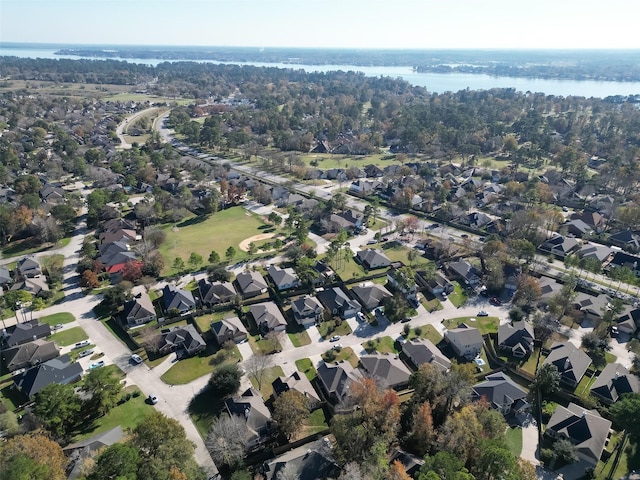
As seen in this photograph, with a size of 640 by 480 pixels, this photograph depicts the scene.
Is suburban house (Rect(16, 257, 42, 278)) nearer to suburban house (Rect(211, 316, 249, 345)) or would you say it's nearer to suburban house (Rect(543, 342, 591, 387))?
suburban house (Rect(211, 316, 249, 345))

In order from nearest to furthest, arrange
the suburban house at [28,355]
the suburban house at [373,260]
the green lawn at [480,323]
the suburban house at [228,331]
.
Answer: the suburban house at [28,355] → the suburban house at [228,331] → the green lawn at [480,323] → the suburban house at [373,260]

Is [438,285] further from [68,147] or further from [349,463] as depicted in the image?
[68,147]

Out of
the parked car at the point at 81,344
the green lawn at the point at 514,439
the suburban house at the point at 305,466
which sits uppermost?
the suburban house at the point at 305,466

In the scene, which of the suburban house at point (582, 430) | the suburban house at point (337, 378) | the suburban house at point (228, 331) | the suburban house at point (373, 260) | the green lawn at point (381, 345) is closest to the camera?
the suburban house at point (582, 430)

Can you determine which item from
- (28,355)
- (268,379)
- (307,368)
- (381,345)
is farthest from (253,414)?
(28,355)

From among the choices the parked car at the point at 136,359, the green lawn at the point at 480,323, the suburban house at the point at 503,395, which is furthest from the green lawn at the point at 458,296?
the parked car at the point at 136,359

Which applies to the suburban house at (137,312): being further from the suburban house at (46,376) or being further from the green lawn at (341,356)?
the green lawn at (341,356)

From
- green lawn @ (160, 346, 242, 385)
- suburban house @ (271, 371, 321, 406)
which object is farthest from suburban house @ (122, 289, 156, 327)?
suburban house @ (271, 371, 321, 406)
